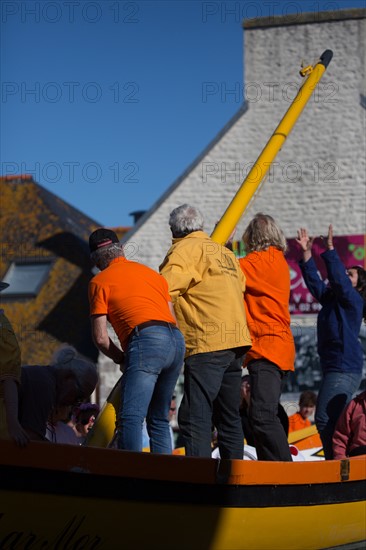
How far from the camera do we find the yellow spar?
8086mm

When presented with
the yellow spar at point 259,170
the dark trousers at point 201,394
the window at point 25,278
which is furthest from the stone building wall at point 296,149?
the dark trousers at point 201,394

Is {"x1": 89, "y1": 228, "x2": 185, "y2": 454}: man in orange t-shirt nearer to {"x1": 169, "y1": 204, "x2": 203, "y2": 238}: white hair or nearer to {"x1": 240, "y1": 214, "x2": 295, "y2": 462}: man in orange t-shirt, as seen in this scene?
{"x1": 169, "y1": 204, "x2": 203, "y2": 238}: white hair

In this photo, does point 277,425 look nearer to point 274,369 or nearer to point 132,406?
point 274,369

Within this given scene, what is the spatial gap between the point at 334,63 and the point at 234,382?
1644 centimetres

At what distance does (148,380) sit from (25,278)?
20.0 m

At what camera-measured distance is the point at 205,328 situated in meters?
6.77

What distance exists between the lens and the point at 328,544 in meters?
7.25

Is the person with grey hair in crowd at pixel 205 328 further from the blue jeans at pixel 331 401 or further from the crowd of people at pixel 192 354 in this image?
the blue jeans at pixel 331 401

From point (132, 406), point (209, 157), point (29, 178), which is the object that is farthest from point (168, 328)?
point (29, 178)

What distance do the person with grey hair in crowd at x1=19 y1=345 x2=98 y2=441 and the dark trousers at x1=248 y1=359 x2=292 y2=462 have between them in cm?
144

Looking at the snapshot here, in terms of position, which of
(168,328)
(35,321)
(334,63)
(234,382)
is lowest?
(35,321)

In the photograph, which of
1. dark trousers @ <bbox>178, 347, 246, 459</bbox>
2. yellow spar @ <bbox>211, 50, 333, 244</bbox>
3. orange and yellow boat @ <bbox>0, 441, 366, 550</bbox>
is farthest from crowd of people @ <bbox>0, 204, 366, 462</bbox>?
yellow spar @ <bbox>211, 50, 333, 244</bbox>

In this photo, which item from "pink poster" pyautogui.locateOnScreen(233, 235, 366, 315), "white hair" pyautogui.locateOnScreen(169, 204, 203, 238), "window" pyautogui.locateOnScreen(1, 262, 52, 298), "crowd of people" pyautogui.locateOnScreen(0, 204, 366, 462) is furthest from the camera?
"window" pyautogui.locateOnScreen(1, 262, 52, 298)

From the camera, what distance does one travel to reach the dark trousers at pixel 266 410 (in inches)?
281
